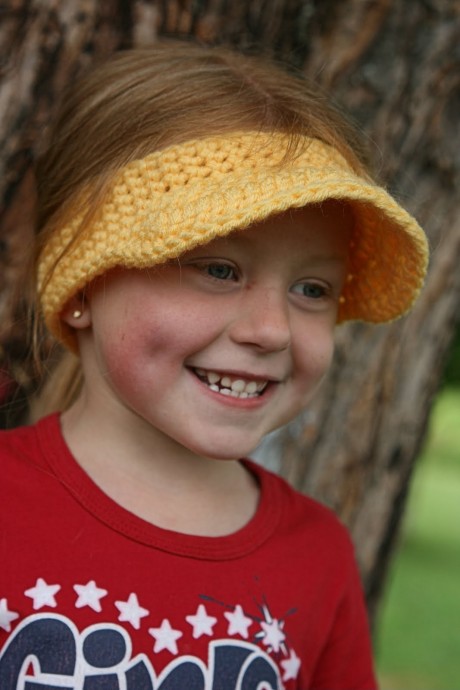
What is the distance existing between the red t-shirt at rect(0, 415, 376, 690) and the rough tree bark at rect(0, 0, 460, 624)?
58cm

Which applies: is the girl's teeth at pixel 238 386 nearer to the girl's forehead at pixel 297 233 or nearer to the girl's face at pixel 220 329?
the girl's face at pixel 220 329

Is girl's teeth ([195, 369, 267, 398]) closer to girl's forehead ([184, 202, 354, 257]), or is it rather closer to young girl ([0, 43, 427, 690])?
young girl ([0, 43, 427, 690])

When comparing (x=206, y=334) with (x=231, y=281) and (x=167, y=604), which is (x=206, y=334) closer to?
(x=231, y=281)

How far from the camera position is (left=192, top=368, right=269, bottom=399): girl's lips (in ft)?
6.09

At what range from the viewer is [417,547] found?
30.2 feet

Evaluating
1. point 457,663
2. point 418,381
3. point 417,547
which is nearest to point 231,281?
point 418,381

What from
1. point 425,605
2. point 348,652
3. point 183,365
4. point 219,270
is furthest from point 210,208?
point 425,605

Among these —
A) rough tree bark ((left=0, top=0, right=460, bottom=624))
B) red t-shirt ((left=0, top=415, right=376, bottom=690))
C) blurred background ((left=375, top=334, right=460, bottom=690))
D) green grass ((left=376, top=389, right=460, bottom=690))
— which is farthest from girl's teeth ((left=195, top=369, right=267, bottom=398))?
green grass ((left=376, top=389, right=460, bottom=690))

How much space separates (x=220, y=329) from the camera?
5.92 ft

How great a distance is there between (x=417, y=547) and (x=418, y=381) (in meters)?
6.67

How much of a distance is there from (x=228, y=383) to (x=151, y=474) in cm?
24

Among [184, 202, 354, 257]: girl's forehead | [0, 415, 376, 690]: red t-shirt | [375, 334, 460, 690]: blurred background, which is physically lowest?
[375, 334, 460, 690]: blurred background

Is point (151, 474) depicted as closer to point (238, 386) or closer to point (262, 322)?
point (238, 386)

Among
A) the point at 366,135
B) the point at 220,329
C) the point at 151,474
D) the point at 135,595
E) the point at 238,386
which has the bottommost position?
the point at 135,595
